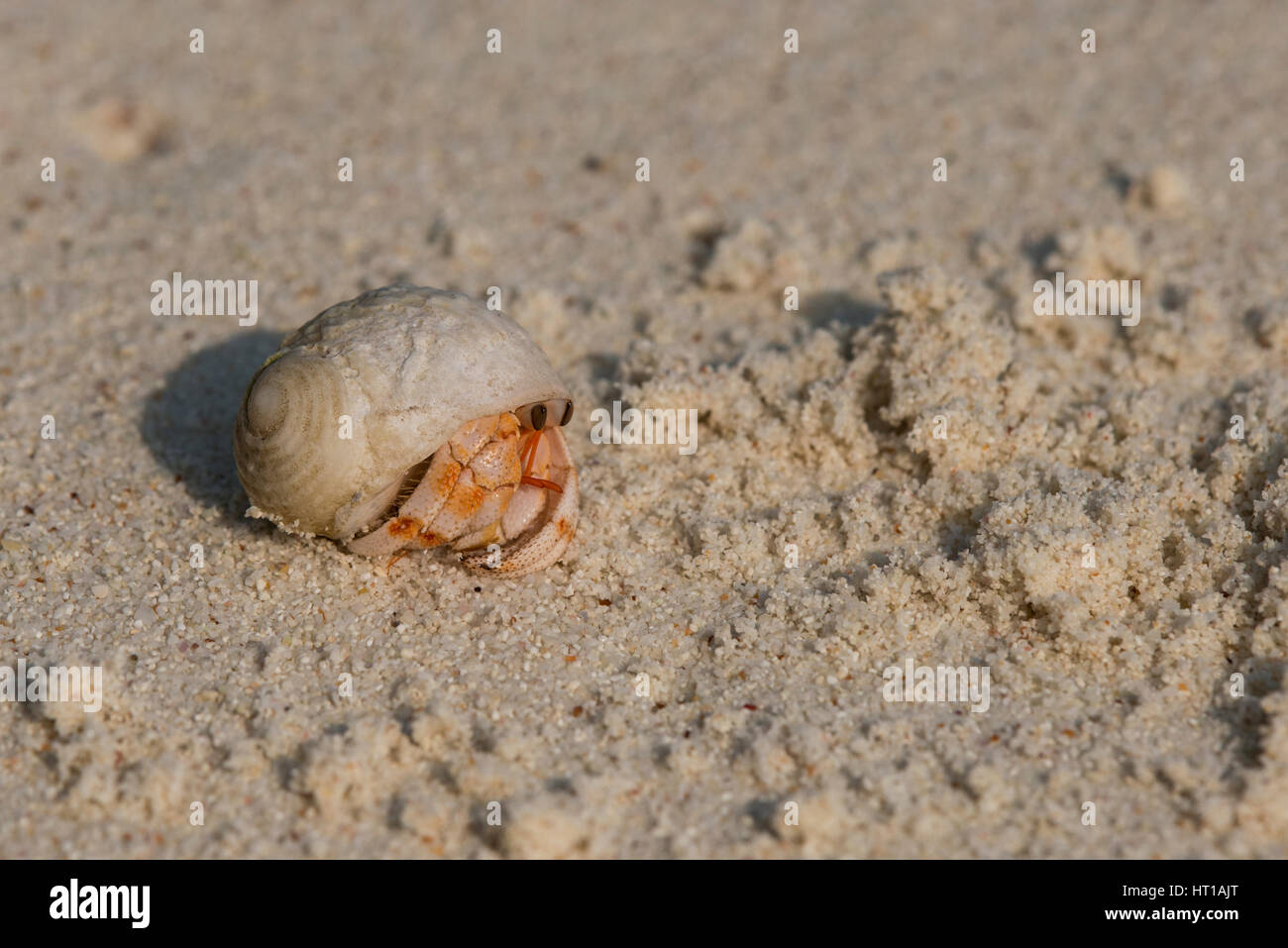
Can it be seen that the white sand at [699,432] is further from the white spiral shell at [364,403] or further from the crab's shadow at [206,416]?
the white spiral shell at [364,403]

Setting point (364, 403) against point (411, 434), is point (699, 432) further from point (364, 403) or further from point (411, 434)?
point (364, 403)

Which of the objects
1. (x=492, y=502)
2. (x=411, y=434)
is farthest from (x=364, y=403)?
(x=492, y=502)

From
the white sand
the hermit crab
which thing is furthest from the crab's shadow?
the hermit crab

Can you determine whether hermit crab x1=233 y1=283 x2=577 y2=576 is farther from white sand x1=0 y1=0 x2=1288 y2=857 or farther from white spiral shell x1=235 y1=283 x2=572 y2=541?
white sand x1=0 y1=0 x2=1288 y2=857

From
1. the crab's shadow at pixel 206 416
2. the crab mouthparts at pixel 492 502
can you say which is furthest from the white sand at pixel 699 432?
the crab mouthparts at pixel 492 502

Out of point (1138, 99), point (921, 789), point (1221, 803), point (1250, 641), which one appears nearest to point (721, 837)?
point (921, 789)

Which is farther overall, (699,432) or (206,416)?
(206,416)
